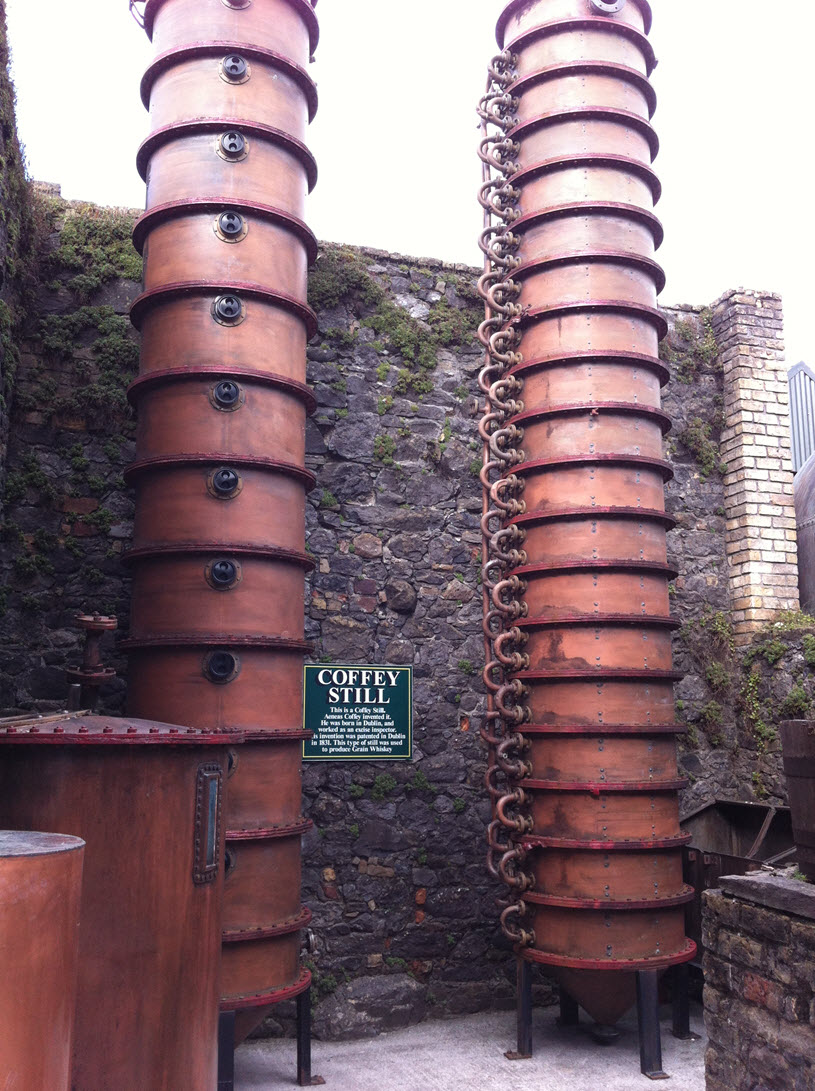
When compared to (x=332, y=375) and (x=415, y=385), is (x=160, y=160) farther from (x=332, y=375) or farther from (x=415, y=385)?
(x=415, y=385)

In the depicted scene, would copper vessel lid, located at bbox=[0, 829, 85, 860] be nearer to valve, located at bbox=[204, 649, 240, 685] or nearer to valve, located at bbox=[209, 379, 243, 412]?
valve, located at bbox=[204, 649, 240, 685]

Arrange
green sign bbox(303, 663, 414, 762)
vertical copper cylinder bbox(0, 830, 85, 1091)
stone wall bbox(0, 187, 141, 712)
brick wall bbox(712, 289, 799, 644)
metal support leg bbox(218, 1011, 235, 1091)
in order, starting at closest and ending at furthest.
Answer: vertical copper cylinder bbox(0, 830, 85, 1091)
metal support leg bbox(218, 1011, 235, 1091)
stone wall bbox(0, 187, 141, 712)
green sign bbox(303, 663, 414, 762)
brick wall bbox(712, 289, 799, 644)

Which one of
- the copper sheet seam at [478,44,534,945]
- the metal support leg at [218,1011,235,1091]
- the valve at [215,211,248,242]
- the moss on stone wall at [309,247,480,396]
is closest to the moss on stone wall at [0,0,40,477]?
the valve at [215,211,248,242]

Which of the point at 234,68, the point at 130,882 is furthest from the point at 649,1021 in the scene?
the point at 234,68

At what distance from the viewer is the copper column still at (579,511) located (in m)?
6.29

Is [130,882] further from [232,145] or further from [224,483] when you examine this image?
[232,145]

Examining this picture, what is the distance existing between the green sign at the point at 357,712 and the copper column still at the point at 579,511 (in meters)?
1.00

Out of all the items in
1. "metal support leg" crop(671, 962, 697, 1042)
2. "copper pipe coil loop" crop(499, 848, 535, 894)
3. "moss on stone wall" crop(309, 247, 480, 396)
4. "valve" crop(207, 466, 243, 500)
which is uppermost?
"moss on stone wall" crop(309, 247, 480, 396)

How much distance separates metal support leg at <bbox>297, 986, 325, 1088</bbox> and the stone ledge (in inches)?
113

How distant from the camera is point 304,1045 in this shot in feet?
20.0

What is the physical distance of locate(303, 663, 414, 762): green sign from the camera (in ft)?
24.9

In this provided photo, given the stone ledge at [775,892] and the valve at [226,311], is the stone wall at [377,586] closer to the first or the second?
the valve at [226,311]

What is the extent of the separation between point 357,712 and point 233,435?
2.82 metres

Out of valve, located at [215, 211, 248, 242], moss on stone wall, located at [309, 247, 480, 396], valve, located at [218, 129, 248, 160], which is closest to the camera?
valve, located at [215, 211, 248, 242]
